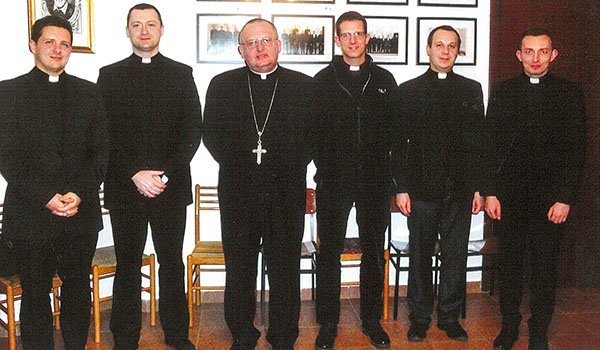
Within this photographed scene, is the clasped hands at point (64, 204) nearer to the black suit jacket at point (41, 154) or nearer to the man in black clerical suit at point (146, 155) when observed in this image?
the black suit jacket at point (41, 154)

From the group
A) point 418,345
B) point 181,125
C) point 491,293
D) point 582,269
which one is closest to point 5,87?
point 181,125

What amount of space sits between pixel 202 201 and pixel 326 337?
4.78ft

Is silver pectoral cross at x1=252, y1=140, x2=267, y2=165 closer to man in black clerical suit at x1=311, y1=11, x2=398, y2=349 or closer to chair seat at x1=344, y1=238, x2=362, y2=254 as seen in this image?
man in black clerical suit at x1=311, y1=11, x2=398, y2=349

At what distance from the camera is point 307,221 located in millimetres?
4480

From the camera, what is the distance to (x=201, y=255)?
3.76 m

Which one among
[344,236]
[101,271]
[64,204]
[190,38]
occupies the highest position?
[190,38]

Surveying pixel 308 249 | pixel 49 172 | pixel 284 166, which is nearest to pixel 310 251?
pixel 308 249

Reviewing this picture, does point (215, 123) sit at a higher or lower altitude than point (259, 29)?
lower

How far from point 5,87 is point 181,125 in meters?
0.87

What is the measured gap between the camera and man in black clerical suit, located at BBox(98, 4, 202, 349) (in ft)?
10.1

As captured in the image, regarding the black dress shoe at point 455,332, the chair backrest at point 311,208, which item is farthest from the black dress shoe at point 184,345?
the black dress shoe at point 455,332

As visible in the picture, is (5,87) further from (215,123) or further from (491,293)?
(491,293)

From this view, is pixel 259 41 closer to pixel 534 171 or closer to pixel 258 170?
pixel 258 170

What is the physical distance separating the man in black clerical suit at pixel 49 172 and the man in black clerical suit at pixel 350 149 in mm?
1203
